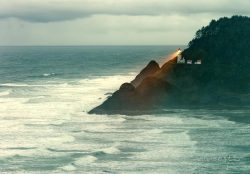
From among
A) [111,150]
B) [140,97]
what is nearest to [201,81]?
[140,97]

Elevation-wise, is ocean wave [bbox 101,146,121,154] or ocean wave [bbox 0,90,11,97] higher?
ocean wave [bbox 0,90,11,97]

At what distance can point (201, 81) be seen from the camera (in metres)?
99.8

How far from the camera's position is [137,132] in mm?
74438

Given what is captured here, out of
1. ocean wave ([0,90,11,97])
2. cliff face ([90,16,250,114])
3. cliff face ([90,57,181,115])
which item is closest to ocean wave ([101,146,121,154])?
cliff face ([90,57,181,115])

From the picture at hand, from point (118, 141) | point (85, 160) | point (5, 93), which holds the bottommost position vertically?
point (85, 160)

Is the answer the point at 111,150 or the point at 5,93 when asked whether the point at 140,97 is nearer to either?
the point at 111,150

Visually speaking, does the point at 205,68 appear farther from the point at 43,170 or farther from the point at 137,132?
the point at 43,170

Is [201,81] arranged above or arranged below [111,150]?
above

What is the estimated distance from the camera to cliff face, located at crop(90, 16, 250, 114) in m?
91.9

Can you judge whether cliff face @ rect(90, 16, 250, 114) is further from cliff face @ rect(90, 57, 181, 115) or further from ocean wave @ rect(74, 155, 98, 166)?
ocean wave @ rect(74, 155, 98, 166)

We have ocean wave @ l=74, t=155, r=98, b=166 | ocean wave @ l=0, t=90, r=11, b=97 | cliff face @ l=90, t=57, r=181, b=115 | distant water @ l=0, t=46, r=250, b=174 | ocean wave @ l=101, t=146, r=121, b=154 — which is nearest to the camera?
distant water @ l=0, t=46, r=250, b=174

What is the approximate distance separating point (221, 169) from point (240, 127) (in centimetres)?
2206

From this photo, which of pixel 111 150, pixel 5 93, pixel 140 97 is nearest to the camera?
pixel 111 150

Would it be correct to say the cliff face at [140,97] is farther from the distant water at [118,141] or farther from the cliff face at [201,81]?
the distant water at [118,141]
